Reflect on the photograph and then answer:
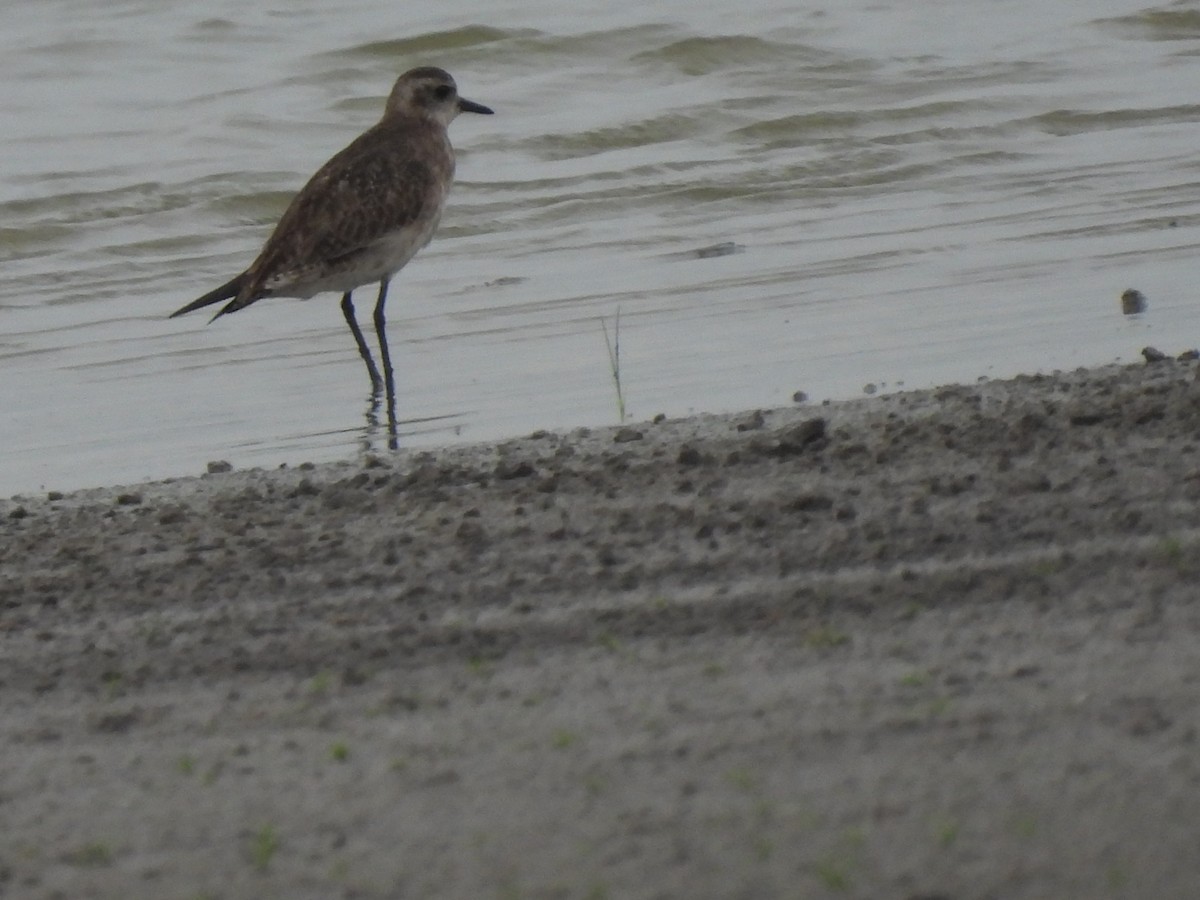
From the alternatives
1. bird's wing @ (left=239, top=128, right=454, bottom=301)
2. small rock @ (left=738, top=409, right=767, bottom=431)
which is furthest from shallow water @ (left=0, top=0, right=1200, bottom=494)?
small rock @ (left=738, top=409, right=767, bottom=431)

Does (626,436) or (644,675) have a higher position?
(626,436)

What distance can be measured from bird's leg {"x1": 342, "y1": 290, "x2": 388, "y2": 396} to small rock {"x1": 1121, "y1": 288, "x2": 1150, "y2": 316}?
2.79 meters

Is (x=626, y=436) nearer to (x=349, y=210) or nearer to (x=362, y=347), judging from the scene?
(x=362, y=347)

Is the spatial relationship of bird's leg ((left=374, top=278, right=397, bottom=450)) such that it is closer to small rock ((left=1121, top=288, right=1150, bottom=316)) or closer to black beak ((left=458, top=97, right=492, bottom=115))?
black beak ((left=458, top=97, right=492, bottom=115))

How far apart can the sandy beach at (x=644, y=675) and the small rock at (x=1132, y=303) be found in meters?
2.36

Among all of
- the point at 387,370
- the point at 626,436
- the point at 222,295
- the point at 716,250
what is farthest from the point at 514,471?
the point at 716,250

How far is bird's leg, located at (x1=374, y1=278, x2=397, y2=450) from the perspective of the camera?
7.41 metres

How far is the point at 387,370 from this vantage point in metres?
8.35

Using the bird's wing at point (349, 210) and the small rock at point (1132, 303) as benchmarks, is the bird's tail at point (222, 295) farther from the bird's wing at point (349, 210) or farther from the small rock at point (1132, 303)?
the small rock at point (1132, 303)

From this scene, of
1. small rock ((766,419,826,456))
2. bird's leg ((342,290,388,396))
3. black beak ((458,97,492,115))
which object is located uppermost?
black beak ((458,97,492,115))

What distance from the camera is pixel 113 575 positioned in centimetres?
493

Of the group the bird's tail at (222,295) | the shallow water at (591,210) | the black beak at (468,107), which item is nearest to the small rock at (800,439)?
the shallow water at (591,210)

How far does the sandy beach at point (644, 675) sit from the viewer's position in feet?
9.95

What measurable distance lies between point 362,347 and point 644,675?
5.11 m
